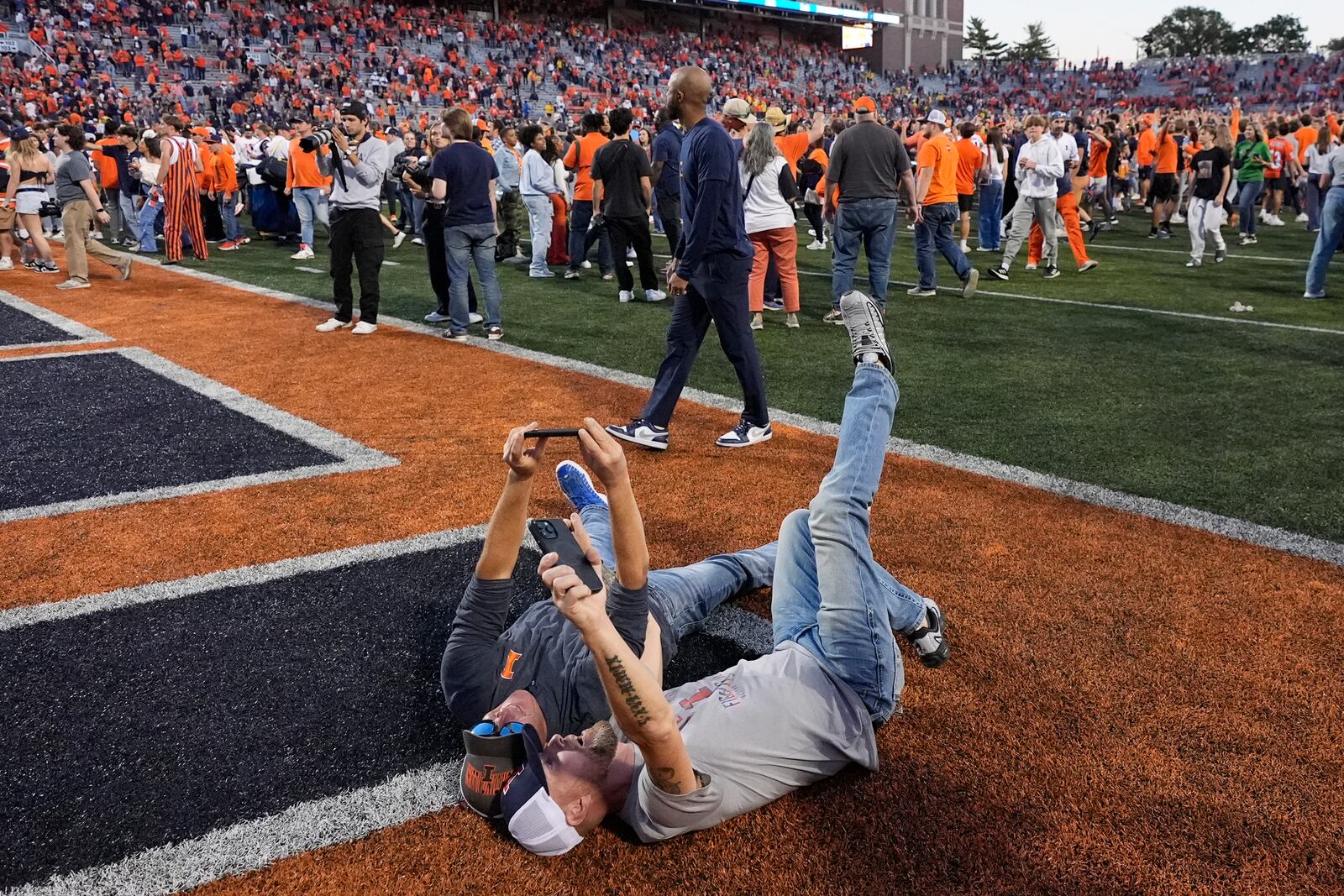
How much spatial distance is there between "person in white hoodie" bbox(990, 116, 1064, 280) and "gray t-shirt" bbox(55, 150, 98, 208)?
37.2ft

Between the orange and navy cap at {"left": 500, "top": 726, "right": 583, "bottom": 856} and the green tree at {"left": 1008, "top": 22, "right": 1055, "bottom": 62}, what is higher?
the green tree at {"left": 1008, "top": 22, "right": 1055, "bottom": 62}

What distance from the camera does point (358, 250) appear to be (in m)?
8.90

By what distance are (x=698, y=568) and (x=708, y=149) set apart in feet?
9.05

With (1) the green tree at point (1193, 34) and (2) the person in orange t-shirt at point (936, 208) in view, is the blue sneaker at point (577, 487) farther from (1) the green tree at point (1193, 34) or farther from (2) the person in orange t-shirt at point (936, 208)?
(1) the green tree at point (1193, 34)

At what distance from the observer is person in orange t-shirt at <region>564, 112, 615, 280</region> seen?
12.3 metres

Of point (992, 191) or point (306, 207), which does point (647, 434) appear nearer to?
point (306, 207)

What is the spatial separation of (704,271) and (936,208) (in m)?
6.37

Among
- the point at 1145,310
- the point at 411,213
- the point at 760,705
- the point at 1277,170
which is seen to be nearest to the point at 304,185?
the point at 411,213

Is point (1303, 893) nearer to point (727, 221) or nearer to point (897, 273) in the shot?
point (727, 221)

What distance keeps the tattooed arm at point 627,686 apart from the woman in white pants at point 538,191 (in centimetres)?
1067

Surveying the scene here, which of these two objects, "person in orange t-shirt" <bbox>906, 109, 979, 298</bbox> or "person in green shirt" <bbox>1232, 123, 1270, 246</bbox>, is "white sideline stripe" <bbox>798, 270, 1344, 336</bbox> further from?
A: "person in green shirt" <bbox>1232, 123, 1270, 246</bbox>

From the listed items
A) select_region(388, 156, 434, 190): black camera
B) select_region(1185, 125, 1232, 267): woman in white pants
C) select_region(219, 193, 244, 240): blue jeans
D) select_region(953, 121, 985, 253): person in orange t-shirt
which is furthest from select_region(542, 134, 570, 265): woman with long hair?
select_region(1185, 125, 1232, 267): woman in white pants

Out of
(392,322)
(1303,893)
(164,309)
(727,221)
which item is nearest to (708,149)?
(727,221)

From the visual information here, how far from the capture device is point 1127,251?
15180 mm
